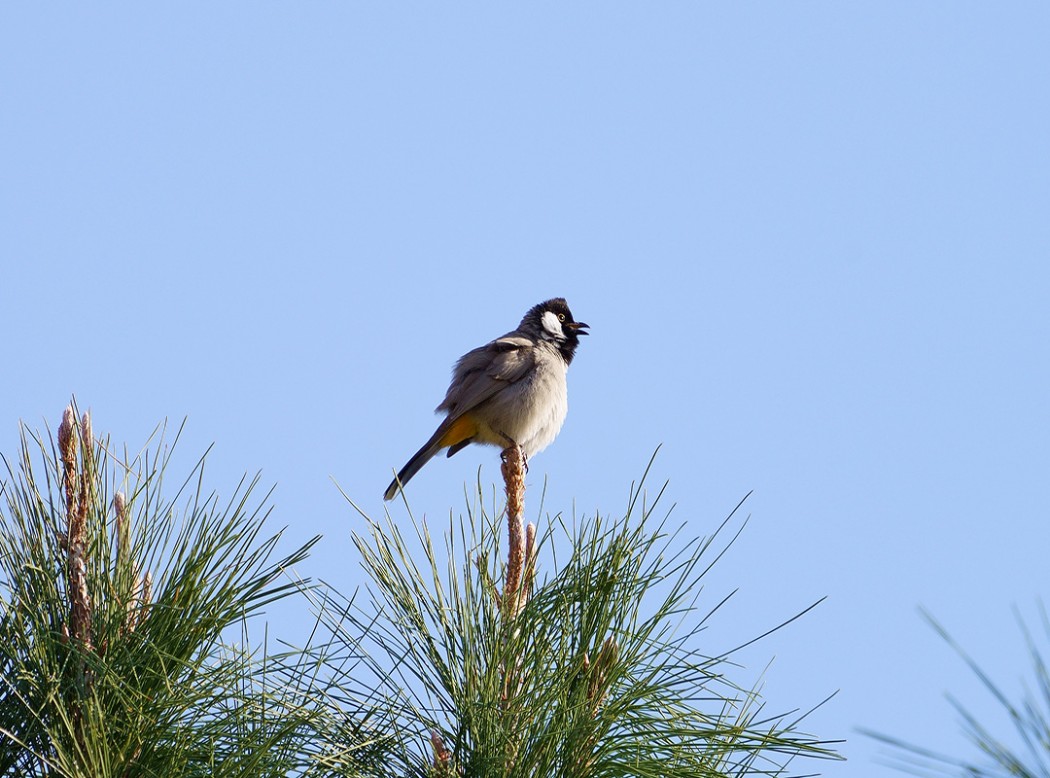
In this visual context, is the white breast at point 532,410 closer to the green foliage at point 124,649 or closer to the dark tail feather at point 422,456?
the dark tail feather at point 422,456

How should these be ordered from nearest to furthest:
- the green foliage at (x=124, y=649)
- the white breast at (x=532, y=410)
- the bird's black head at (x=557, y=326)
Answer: the green foliage at (x=124, y=649) < the white breast at (x=532, y=410) < the bird's black head at (x=557, y=326)

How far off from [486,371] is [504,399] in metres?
0.27

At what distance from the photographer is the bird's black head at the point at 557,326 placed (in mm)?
9078

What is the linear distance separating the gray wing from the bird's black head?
0.75 ft

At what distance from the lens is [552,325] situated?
9102 millimetres

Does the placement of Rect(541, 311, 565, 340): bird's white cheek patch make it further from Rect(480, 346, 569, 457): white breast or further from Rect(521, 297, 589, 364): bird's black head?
Rect(480, 346, 569, 457): white breast

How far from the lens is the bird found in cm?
834

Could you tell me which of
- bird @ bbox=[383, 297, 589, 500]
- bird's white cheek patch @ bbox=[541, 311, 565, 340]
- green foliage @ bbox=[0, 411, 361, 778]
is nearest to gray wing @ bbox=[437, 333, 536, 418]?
bird @ bbox=[383, 297, 589, 500]

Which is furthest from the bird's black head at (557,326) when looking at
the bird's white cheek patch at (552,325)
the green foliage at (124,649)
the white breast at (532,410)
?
the green foliage at (124,649)

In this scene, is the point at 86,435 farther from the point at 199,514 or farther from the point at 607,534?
the point at 607,534

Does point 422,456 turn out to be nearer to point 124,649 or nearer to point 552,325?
point 552,325

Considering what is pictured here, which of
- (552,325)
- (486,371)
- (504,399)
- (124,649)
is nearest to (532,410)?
(504,399)

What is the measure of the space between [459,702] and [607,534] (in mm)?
550

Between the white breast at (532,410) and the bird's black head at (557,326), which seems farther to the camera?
the bird's black head at (557,326)
